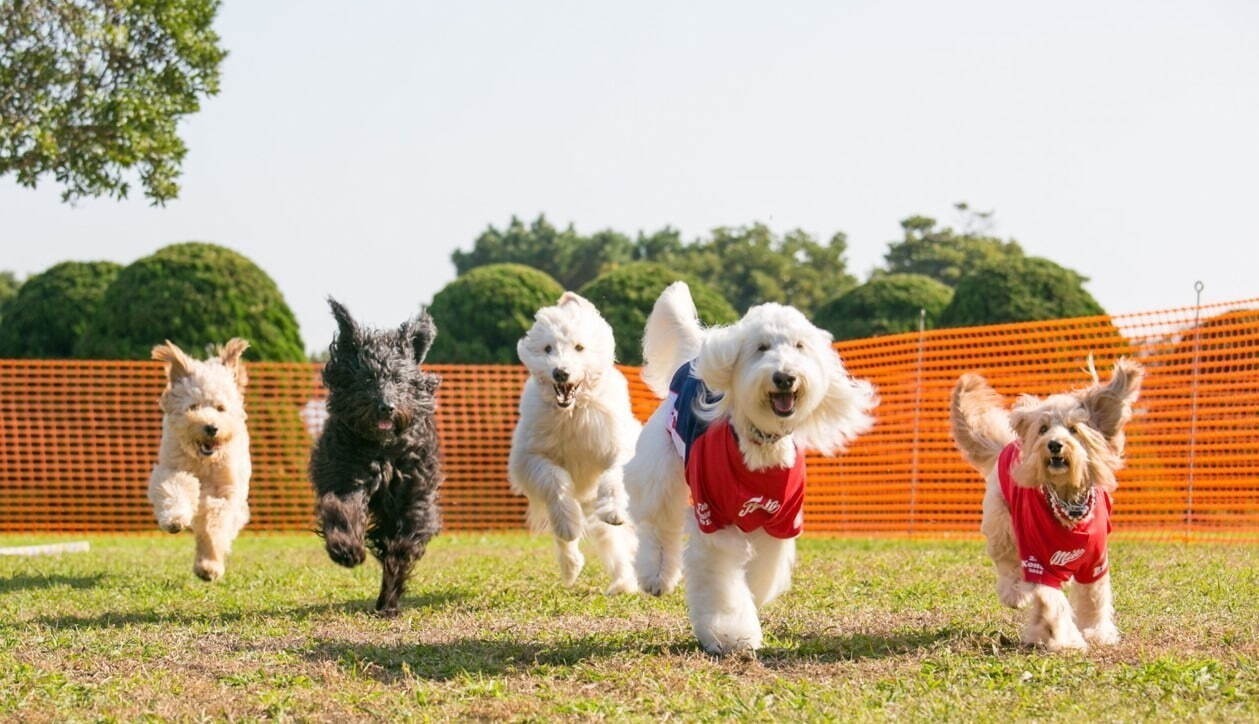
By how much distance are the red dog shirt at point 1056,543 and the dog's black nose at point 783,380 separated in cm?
117

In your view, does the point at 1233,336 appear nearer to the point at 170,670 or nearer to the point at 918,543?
the point at 918,543

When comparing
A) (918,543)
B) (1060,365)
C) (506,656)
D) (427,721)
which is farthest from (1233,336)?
(427,721)

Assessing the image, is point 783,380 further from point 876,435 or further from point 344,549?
point 876,435

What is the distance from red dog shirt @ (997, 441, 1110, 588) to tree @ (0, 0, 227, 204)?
10.7m

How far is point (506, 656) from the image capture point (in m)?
6.06

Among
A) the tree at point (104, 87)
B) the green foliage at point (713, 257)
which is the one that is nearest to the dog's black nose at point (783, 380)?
the tree at point (104, 87)

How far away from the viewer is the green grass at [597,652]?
493cm

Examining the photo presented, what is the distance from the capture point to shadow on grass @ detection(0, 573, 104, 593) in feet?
30.9

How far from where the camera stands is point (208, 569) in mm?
9414

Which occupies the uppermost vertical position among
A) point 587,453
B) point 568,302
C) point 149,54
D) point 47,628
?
point 149,54

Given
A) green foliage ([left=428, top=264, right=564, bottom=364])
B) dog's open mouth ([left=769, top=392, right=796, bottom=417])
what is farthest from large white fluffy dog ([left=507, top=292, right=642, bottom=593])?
green foliage ([left=428, top=264, right=564, bottom=364])

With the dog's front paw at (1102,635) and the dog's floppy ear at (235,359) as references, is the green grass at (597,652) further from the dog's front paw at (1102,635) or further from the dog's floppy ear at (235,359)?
the dog's floppy ear at (235,359)

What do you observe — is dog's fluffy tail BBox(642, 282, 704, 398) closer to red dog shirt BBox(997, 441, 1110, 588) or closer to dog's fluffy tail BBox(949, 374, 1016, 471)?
dog's fluffy tail BBox(949, 374, 1016, 471)

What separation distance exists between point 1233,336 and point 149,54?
10661 mm
